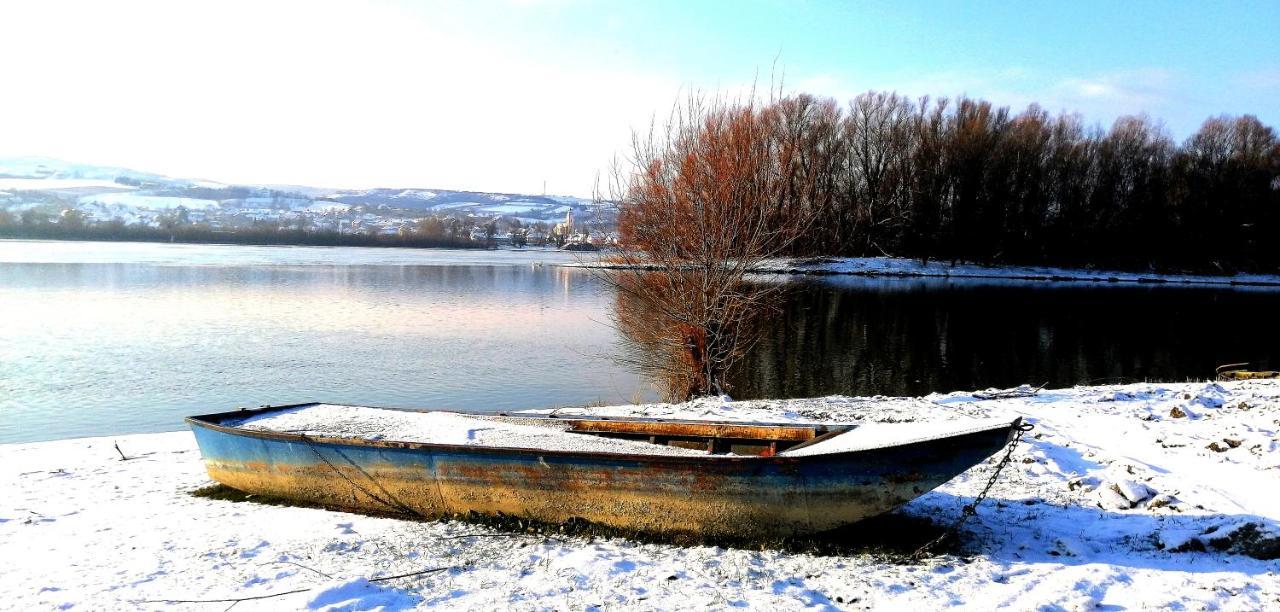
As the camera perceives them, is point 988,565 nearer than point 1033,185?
Yes

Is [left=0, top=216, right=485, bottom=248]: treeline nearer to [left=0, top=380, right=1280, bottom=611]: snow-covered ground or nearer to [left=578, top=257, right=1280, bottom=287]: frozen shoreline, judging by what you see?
[left=578, top=257, right=1280, bottom=287]: frozen shoreline

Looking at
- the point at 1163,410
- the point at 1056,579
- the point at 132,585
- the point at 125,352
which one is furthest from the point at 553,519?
the point at 125,352

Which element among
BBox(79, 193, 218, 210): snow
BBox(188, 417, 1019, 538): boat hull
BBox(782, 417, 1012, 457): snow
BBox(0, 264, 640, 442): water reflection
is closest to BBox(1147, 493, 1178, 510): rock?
BBox(782, 417, 1012, 457): snow

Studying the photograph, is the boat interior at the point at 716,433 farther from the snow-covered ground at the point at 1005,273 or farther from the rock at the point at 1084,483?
the snow-covered ground at the point at 1005,273

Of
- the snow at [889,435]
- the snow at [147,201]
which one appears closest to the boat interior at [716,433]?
the snow at [889,435]

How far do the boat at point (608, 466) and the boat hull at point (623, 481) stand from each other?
0.01 meters

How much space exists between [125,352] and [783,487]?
19460 millimetres

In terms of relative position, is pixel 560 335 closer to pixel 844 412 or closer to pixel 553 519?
pixel 844 412

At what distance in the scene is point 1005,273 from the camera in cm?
6359

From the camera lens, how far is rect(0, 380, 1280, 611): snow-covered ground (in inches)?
211

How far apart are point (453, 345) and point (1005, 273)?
181ft

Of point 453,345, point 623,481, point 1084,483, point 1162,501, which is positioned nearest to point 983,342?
point 453,345

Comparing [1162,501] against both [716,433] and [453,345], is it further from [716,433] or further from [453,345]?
[453,345]

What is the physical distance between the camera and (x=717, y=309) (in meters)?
13.8
